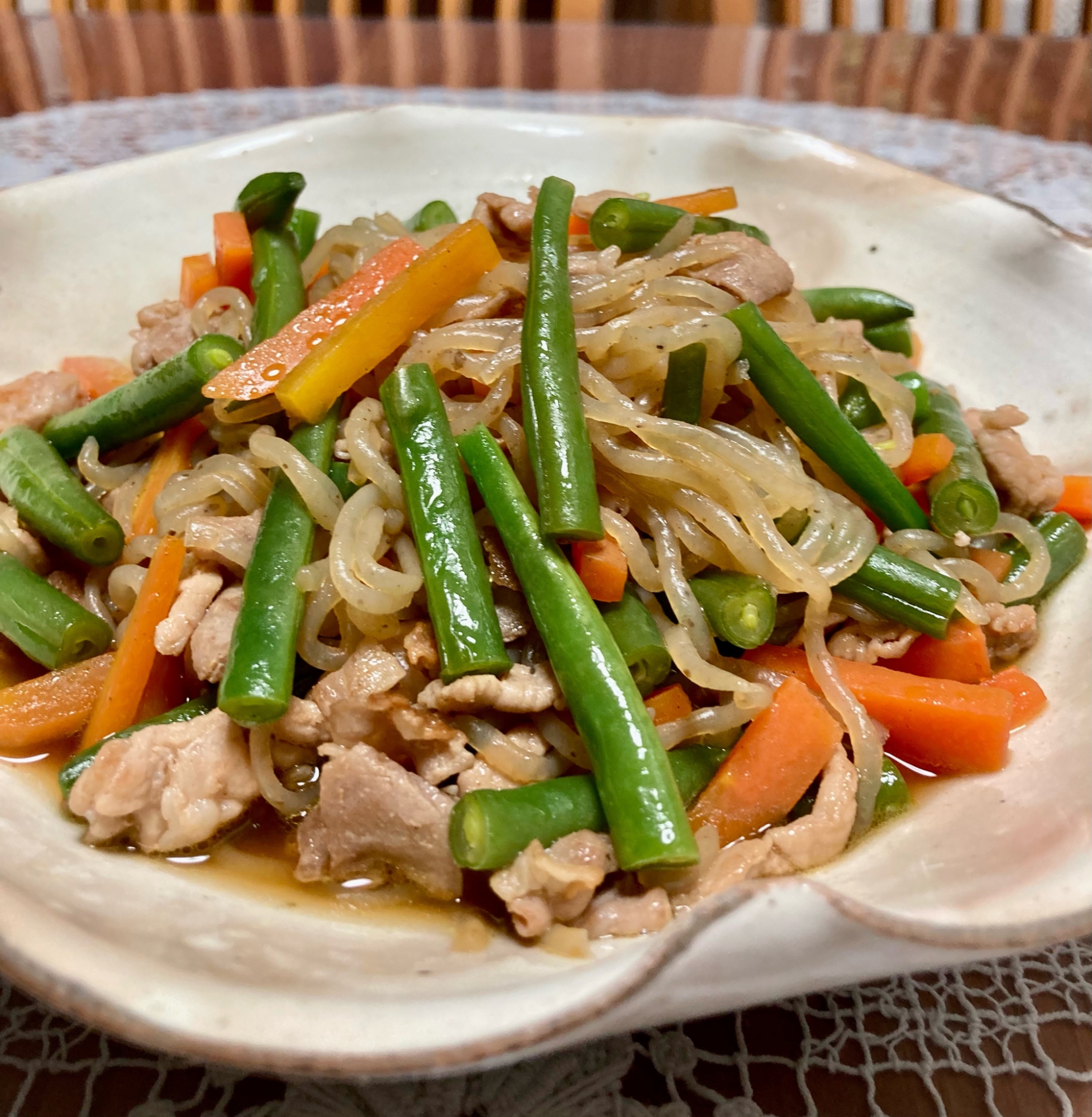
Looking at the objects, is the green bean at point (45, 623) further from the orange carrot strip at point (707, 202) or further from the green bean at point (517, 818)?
the orange carrot strip at point (707, 202)

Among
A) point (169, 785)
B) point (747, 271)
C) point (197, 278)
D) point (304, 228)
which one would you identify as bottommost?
point (169, 785)

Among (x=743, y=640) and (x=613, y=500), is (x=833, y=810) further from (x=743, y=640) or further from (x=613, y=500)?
(x=613, y=500)

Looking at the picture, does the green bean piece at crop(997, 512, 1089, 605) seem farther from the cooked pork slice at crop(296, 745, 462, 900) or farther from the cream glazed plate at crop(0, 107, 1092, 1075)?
the cooked pork slice at crop(296, 745, 462, 900)

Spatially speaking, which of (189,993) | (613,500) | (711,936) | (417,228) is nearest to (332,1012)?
(189,993)

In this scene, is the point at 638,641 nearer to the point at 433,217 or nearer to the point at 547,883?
the point at 547,883

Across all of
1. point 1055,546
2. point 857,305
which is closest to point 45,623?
point 857,305

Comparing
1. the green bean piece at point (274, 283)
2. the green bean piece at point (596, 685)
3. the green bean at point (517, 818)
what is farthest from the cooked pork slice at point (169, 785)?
the green bean piece at point (274, 283)
